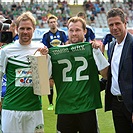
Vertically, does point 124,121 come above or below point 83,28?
below

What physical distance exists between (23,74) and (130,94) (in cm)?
119

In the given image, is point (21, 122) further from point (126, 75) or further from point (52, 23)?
point (52, 23)

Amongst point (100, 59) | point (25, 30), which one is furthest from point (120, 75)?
point (25, 30)

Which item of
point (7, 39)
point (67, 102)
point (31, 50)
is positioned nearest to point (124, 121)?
point (67, 102)

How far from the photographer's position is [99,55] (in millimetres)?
3939

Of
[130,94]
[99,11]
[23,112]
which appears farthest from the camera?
[99,11]

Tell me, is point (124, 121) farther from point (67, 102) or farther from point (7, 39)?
point (7, 39)

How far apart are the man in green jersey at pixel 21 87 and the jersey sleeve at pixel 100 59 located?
0.54 metres

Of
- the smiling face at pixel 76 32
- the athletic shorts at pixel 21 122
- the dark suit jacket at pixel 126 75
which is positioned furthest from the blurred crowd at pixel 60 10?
the dark suit jacket at pixel 126 75

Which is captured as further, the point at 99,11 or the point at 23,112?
the point at 99,11

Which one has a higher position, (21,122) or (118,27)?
(118,27)

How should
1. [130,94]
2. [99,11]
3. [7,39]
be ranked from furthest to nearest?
[99,11]
[7,39]
[130,94]

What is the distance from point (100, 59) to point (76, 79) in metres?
0.34

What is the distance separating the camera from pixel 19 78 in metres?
4.05
